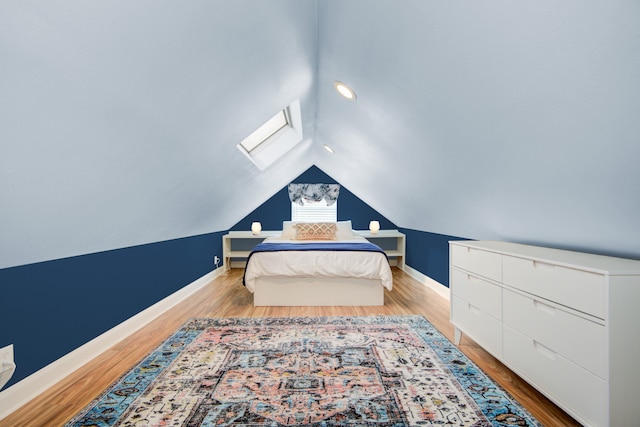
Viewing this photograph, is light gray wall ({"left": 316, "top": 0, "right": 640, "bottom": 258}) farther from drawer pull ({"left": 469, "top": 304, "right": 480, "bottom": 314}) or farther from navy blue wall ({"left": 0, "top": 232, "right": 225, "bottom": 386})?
navy blue wall ({"left": 0, "top": 232, "right": 225, "bottom": 386})

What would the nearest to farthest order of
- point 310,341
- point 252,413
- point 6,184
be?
point 6,184 → point 252,413 → point 310,341

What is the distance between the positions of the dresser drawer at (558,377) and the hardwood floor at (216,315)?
0.14 metres

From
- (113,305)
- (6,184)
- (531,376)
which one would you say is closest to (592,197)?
(531,376)

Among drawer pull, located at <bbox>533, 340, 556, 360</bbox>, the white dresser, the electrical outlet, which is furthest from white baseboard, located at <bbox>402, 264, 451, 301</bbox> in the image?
the electrical outlet

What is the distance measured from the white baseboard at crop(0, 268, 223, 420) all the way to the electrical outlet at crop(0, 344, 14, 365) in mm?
162

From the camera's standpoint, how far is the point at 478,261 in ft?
7.42

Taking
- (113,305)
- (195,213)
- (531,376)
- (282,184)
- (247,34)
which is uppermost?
(247,34)

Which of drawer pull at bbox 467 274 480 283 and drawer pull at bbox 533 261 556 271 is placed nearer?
drawer pull at bbox 533 261 556 271

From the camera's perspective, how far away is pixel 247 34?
1711mm

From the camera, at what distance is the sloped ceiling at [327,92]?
3.54 ft

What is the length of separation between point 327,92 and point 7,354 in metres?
2.73

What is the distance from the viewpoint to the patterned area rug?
1611 mm

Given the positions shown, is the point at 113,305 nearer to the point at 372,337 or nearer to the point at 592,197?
the point at 372,337

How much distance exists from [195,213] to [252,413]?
7.81 ft
